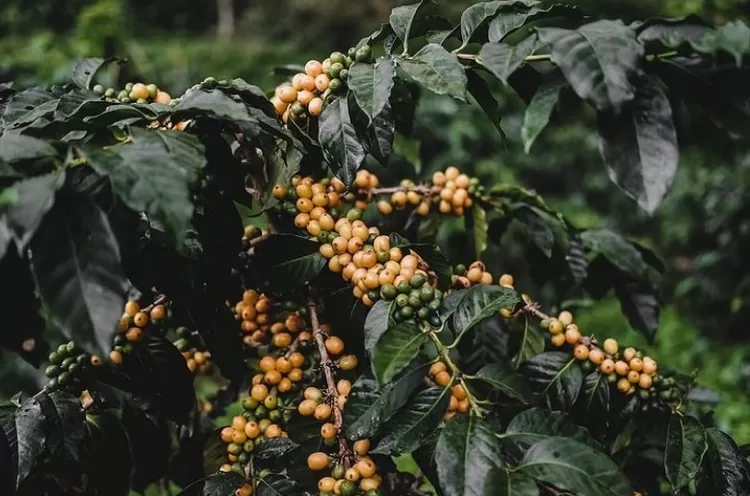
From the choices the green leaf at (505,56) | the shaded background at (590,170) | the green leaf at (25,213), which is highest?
the green leaf at (25,213)

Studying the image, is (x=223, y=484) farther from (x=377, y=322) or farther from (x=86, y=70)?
(x=86, y=70)

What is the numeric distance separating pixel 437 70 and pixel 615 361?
462 millimetres

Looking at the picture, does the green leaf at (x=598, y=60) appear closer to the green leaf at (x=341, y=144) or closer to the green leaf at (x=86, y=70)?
the green leaf at (x=341, y=144)

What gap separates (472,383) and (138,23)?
8441 millimetres

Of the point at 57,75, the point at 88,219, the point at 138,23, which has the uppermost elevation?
the point at 88,219

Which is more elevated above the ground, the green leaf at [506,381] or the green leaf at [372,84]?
the green leaf at [372,84]

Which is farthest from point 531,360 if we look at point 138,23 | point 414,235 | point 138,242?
point 138,23

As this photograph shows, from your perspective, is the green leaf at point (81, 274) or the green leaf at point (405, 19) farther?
the green leaf at point (405, 19)

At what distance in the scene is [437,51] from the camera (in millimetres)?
809

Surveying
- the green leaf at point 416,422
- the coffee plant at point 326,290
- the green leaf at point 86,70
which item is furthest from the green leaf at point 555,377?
the green leaf at point 86,70

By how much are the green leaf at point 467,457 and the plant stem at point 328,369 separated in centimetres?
17

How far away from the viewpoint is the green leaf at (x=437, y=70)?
753mm

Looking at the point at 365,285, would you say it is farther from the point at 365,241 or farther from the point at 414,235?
the point at 414,235

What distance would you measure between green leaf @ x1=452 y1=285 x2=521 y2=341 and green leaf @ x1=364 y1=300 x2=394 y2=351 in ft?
0.26
